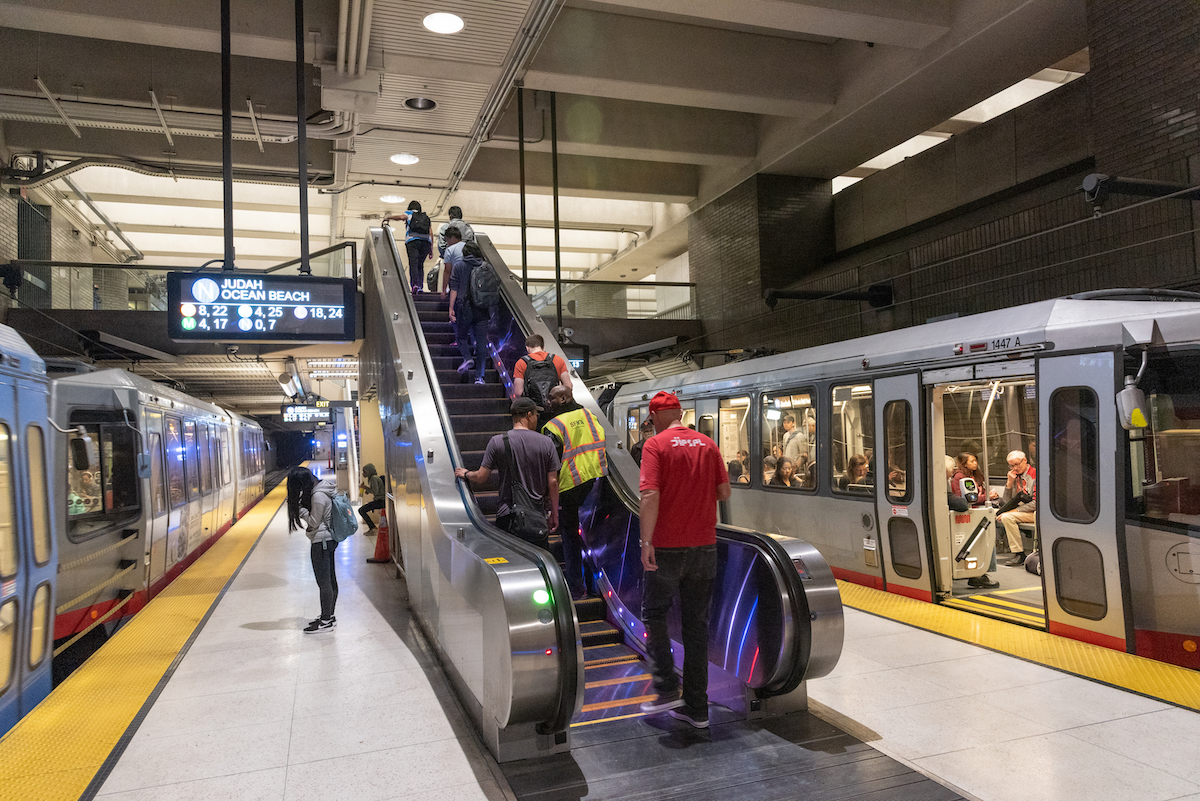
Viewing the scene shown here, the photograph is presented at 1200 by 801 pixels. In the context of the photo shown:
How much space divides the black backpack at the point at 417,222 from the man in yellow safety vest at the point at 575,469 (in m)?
5.86

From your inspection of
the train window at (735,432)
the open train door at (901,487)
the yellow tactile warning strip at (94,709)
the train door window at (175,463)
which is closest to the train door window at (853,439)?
the open train door at (901,487)

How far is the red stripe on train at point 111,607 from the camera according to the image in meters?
6.10

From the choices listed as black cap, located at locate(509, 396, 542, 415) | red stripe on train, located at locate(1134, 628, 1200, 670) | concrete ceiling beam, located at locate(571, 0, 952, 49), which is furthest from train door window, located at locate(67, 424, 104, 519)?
red stripe on train, located at locate(1134, 628, 1200, 670)

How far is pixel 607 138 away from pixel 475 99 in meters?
5.38

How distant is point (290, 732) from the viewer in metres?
4.37

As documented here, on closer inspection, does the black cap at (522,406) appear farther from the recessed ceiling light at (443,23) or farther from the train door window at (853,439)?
the recessed ceiling light at (443,23)

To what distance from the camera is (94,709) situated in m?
4.70

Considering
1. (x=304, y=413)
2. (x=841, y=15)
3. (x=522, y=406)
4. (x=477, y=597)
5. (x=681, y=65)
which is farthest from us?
(x=304, y=413)

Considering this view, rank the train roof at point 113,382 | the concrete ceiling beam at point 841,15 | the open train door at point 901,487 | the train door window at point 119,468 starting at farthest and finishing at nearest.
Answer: the concrete ceiling beam at point 841,15 < the train door window at point 119,468 < the open train door at point 901,487 < the train roof at point 113,382

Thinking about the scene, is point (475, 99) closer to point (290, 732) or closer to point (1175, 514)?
point (290, 732)

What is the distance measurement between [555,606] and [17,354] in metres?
3.84

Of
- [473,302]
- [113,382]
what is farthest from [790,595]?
[113,382]

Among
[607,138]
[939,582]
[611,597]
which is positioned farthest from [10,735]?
[607,138]

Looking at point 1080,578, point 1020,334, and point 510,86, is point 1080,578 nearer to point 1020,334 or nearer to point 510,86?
point 1020,334
